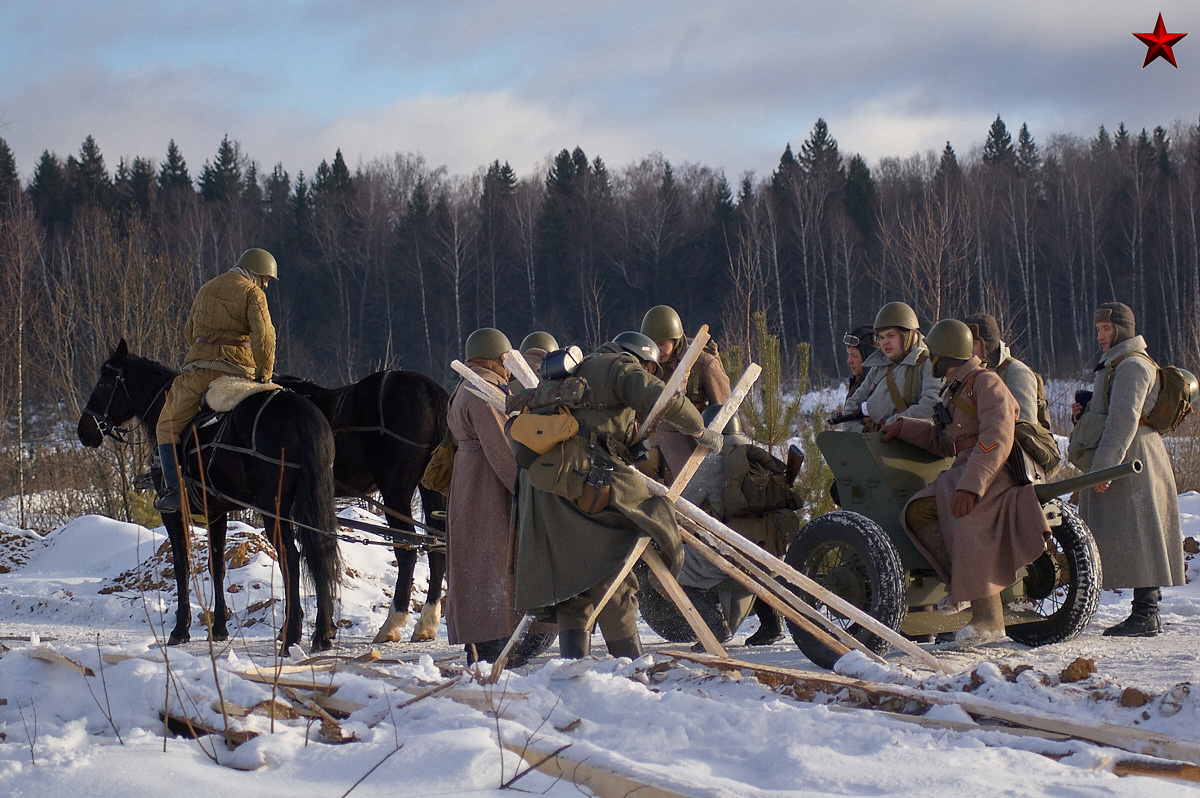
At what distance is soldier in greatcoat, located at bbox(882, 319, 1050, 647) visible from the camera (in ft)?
19.2

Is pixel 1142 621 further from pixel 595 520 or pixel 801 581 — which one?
pixel 595 520

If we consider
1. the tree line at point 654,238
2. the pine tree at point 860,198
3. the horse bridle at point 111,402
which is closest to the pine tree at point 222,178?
the tree line at point 654,238

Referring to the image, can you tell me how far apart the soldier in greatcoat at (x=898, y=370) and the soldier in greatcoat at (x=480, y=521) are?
2213 mm

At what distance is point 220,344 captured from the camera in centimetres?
819

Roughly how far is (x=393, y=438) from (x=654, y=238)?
127 feet

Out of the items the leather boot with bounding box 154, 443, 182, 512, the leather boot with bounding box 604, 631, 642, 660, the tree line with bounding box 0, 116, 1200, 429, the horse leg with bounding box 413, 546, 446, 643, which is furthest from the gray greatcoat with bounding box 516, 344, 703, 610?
the tree line with bounding box 0, 116, 1200, 429

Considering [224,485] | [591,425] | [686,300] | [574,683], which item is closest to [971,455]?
[591,425]

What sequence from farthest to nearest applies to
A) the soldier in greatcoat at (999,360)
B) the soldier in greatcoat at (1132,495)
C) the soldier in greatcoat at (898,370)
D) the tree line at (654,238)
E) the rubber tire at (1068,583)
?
the tree line at (654,238) → the soldier in greatcoat at (1132,495) → the soldier in greatcoat at (999,360) → the soldier in greatcoat at (898,370) → the rubber tire at (1068,583)

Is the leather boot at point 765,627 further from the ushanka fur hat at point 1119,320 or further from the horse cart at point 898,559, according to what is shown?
the ushanka fur hat at point 1119,320

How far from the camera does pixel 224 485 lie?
26.9 ft

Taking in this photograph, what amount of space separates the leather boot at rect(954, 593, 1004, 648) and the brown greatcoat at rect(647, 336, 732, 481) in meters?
1.99

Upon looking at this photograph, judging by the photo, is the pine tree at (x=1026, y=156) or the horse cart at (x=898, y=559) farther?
the pine tree at (x=1026, y=156)

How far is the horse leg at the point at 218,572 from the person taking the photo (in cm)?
841

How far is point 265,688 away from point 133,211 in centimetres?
1808
